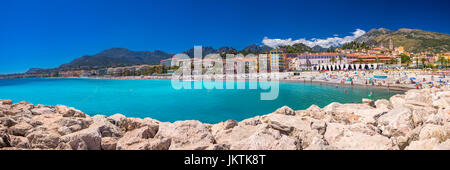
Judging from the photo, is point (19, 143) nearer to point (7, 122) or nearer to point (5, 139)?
point (5, 139)

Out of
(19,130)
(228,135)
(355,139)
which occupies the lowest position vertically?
(228,135)

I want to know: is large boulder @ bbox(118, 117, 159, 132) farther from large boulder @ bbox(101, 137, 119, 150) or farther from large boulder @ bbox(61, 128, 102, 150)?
large boulder @ bbox(61, 128, 102, 150)

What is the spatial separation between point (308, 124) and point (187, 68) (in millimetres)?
79880

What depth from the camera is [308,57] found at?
8288cm

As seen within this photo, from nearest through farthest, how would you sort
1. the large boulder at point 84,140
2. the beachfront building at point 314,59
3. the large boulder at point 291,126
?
the large boulder at point 84,140 → the large boulder at point 291,126 → the beachfront building at point 314,59

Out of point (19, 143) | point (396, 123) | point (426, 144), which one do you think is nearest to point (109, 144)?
point (19, 143)

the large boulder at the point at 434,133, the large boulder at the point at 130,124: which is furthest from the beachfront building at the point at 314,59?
the large boulder at the point at 130,124

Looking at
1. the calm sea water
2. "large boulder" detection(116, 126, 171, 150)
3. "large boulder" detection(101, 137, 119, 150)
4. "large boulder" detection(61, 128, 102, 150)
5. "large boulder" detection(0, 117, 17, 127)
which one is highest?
"large boulder" detection(0, 117, 17, 127)

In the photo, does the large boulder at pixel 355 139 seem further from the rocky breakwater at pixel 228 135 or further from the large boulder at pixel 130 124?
the large boulder at pixel 130 124

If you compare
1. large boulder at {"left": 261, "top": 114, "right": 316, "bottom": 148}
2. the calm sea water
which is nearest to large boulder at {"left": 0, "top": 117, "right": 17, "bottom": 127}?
large boulder at {"left": 261, "top": 114, "right": 316, "bottom": 148}

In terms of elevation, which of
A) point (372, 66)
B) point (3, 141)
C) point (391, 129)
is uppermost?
point (372, 66)

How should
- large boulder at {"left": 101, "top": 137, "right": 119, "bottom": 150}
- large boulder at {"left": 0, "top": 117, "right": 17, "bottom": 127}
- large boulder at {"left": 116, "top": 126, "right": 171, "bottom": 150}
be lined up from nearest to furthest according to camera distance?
1. large boulder at {"left": 116, "top": 126, "right": 171, "bottom": 150}
2. large boulder at {"left": 101, "top": 137, "right": 119, "bottom": 150}
3. large boulder at {"left": 0, "top": 117, "right": 17, "bottom": 127}
